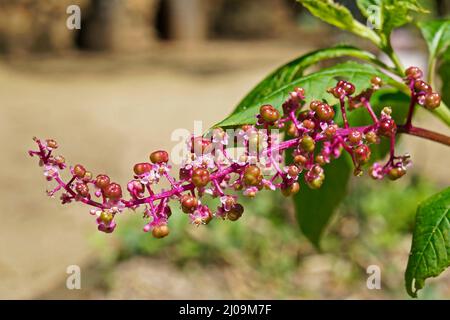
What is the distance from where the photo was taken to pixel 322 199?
154 cm

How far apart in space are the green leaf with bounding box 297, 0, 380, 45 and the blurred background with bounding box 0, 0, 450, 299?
1851mm

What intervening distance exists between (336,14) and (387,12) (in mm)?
97

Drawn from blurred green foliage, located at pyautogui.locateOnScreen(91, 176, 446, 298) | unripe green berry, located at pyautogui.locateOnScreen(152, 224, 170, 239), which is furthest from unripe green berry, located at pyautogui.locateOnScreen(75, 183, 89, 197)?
blurred green foliage, located at pyautogui.locateOnScreen(91, 176, 446, 298)

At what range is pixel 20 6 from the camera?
337 inches

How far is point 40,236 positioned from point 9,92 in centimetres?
318

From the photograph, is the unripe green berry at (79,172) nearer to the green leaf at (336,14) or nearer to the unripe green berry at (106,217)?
the unripe green berry at (106,217)

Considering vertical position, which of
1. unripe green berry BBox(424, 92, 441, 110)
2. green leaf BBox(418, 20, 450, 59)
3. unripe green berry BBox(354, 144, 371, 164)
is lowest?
unripe green berry BBox(354, 144, 371, 164)

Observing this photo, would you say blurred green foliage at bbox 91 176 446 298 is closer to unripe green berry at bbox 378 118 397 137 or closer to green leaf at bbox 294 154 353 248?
green leaf at bbox 294 154 353 248

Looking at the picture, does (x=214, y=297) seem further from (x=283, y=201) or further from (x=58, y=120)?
(x=58, y=120)

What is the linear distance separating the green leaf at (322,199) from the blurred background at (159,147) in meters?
1.49

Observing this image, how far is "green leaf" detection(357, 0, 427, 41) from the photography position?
111cm

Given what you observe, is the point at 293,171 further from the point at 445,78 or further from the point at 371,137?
the point at 445,78

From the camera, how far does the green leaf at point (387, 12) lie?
1.11 meters

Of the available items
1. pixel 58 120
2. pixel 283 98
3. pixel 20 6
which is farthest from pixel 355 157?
pixel 20 6
